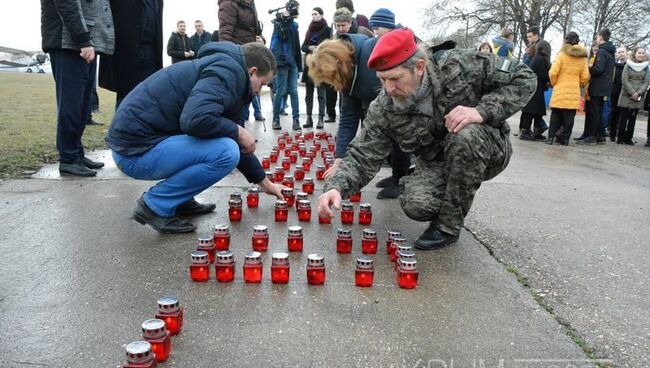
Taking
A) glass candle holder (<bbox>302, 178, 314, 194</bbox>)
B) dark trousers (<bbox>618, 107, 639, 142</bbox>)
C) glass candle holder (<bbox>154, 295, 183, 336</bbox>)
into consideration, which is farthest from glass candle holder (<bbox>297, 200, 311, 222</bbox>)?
dark trousers (<bbox>618, 107, 639, 142</bbox>)

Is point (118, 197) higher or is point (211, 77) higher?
point (211, 77)

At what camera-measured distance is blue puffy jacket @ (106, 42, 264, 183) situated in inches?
153

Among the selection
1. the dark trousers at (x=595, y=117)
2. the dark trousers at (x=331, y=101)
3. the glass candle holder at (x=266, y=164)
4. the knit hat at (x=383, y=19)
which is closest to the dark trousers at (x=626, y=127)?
the dark trousers at (x=595, y=117)

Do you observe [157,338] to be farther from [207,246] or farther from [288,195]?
[288,195]

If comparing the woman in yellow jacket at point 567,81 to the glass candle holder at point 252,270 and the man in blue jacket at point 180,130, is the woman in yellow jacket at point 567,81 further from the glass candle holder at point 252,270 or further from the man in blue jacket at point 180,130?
the glass candle holder at point 252,270

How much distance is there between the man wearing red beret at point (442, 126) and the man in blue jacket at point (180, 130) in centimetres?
91

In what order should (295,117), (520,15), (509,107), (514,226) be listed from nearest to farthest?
(509,107)
(514,226)
(295,117)
(520,15)

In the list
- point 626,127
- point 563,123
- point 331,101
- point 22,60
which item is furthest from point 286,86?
point 22,60

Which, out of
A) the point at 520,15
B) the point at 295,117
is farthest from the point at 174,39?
the point at 520,15

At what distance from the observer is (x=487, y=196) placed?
591 cm

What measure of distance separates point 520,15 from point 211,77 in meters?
43.4

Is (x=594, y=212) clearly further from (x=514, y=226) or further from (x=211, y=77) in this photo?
(x=211, y=77)

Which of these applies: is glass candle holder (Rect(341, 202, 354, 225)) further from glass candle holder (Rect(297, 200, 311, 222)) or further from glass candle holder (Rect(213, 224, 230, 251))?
glass candle holder (Rect(213, 224, 230, 251))

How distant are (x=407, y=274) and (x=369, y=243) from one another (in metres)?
0.67
